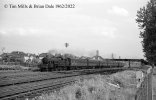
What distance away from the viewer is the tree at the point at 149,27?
17.1m

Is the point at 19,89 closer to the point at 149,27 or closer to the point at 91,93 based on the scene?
the point at 91,93

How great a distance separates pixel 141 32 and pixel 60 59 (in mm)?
26388

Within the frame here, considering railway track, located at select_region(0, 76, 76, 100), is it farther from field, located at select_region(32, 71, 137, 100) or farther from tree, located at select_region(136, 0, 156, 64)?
tree, located at select_region(136, 0, 156, 64)

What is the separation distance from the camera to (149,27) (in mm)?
17172

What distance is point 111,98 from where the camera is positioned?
12.3 metres

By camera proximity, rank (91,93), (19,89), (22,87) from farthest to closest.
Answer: (22,87) < (19,89) < (91,93)

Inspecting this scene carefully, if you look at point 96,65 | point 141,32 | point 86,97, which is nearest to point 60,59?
point 96,65

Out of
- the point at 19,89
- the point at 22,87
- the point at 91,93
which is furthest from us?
the point at 22,87

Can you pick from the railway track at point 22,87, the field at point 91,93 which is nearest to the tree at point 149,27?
the field at point 91,93

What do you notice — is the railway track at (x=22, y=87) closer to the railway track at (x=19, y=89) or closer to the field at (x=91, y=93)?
the railway track at (x=19, y=89)

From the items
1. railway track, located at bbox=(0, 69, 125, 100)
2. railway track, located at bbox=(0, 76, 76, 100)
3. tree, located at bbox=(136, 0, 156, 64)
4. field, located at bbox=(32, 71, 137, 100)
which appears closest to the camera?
field, located at bbox=(32, 71, 137, 100)

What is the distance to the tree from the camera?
17.1m

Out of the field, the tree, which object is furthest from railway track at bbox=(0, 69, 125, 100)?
the tree

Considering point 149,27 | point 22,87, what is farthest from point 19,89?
point 149,27
